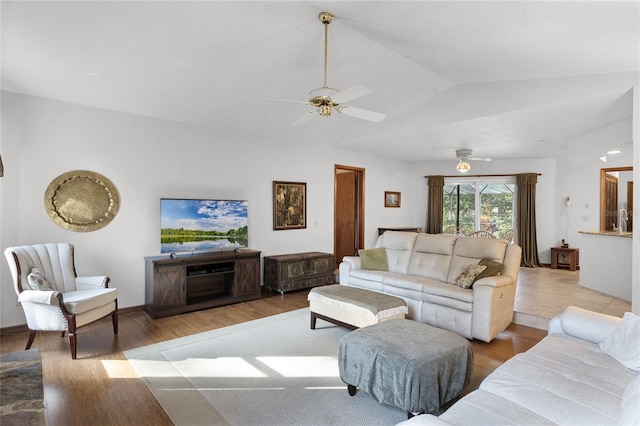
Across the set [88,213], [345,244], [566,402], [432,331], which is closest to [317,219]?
[345,244]

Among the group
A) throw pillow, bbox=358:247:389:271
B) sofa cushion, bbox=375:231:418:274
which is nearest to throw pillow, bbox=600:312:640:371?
sofa cushion, bbox=375:231:418:274

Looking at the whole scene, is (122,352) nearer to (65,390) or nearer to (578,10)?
(65,390)

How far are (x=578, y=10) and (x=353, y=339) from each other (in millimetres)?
2958

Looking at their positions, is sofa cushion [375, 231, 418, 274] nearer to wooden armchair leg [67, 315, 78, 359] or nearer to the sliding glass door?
the sliding glass door

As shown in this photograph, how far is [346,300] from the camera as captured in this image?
3682 millimetres

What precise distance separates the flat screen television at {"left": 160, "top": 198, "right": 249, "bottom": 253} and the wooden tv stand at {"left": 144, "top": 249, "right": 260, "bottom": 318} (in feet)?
→ 0.52

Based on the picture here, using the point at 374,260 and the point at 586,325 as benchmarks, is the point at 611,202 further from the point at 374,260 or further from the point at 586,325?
the point at 586,325

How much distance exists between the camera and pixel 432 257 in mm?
4773

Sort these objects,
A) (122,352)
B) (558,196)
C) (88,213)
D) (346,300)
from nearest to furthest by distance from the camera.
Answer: (122,352) → (346,300) → (88,213) → (558,196)

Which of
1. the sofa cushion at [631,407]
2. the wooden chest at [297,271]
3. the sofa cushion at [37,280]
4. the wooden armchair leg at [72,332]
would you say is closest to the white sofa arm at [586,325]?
the sofa cushion at [631,407]

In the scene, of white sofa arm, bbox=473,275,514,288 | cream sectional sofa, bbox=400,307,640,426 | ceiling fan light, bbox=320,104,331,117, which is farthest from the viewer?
white sofa arm, bbox=473,275,514,288

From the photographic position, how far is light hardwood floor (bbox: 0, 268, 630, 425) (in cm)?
245

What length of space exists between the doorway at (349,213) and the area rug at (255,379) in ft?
12.8

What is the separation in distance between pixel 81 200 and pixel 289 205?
317 centimetres
